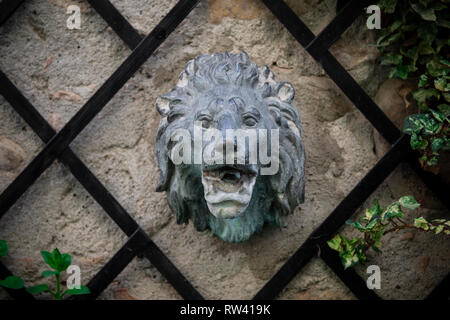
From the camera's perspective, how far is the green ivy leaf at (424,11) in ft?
5.11

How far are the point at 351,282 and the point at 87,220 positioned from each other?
2.57ft

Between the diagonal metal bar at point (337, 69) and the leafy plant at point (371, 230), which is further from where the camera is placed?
the diagonal metal bar at point (337, 69)

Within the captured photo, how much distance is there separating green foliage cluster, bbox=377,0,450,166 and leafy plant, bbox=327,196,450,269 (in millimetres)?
179

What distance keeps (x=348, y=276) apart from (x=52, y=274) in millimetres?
840

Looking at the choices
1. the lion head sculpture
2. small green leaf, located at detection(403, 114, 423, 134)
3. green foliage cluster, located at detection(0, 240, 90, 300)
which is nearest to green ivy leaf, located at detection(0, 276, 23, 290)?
green foliage cluster, located at detection(0, 240, 90, 300)

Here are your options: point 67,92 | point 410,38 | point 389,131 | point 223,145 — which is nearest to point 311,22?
point 410,38

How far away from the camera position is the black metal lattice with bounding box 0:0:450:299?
1.62m

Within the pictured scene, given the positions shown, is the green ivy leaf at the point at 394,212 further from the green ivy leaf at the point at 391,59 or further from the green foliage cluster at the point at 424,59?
the green ivy leaf at the point at 391,59

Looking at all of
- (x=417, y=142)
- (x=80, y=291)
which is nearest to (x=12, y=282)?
(x=80, y=291)

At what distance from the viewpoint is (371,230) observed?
4.99ft

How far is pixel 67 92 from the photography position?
1.69 meters

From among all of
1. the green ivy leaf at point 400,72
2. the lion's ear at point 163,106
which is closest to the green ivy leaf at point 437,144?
A: the green ivy leaf at point 400,72

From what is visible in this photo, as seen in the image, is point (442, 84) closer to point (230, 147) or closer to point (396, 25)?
point (396, 25)

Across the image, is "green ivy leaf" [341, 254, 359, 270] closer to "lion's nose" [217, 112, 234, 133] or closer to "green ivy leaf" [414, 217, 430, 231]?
"green ivy leaf" [414, 217, 430, 231]
